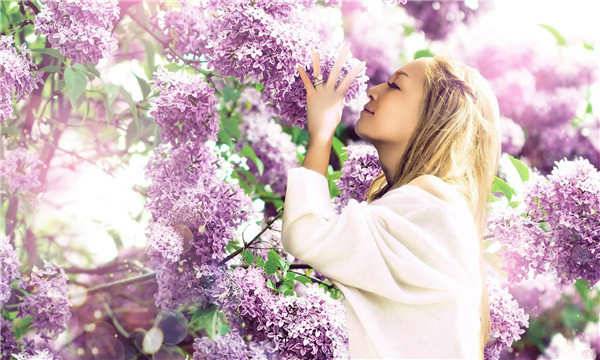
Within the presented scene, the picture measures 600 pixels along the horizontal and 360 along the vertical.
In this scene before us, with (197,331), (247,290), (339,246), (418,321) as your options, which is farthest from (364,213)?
(197,331)

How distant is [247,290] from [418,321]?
388 mm

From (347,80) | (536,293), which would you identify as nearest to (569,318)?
(536,293)

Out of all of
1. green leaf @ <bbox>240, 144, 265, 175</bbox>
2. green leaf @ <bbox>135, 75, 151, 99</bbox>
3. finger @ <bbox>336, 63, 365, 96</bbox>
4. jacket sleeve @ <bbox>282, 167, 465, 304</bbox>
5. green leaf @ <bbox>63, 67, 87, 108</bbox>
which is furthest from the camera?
green leaf @ <bbox>240, 144, 265, 175</bbox>

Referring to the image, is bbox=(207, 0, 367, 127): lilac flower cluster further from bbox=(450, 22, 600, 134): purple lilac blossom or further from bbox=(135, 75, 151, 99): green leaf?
bbox=(450, 22, 600, 134): purple lilac blossom

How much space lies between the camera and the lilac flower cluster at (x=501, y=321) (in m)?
1.72

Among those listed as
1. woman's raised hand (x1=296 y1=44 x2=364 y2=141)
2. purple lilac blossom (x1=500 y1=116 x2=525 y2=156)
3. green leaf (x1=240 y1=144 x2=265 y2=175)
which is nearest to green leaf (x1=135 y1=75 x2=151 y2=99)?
green leaf (x1=240 y1=144 x2=265 y2=175)

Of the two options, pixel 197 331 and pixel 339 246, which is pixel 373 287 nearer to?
pixel 339 246

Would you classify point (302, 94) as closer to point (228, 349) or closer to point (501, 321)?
point (228, 349)

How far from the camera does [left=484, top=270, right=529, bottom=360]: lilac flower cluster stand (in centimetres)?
172

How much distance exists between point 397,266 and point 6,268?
0.79 m

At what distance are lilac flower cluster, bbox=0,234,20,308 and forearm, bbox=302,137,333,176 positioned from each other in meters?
0.64

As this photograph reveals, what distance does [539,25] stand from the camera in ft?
7.51

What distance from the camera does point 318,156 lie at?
138 cm

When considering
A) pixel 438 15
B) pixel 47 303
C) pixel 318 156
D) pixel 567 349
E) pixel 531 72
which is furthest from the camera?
pixel 567 349
